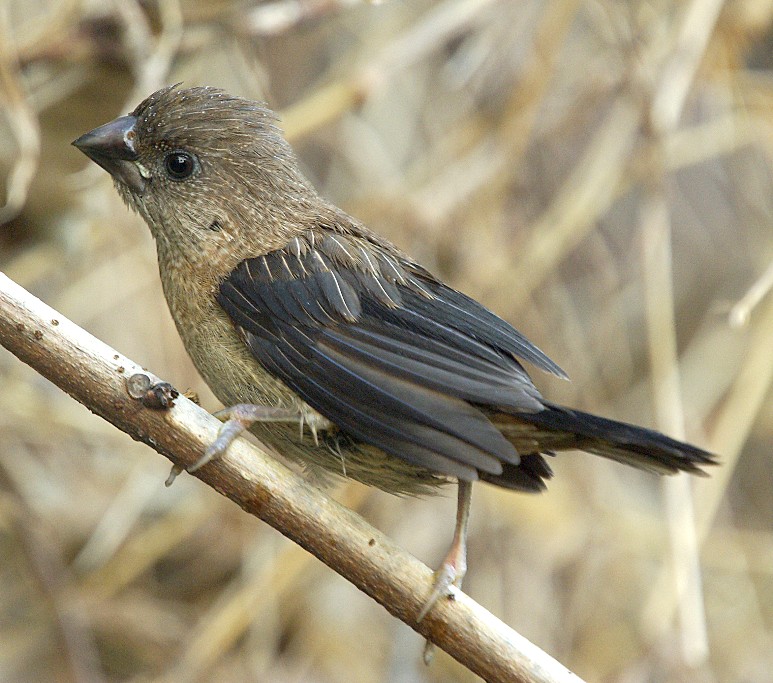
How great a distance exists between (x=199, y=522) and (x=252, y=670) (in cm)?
64

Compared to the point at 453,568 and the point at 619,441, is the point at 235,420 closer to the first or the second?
the point at 453,568

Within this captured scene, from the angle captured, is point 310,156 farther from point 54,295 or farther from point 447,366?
point 447,366

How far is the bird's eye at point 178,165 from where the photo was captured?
9.62 feet

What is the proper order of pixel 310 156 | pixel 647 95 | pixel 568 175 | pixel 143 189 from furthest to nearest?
pixel 310 156 → pixel 568 175 → pixel 647 95 → pixel 143 189

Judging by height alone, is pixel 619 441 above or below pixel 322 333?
above

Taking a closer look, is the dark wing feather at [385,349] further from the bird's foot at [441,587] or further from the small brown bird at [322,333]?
the bird's foot at [441,587]

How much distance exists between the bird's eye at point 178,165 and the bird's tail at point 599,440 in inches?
44.8

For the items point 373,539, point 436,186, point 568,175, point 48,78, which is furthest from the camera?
point 568,175

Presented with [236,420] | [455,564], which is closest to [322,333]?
[236,420]

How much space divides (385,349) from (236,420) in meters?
0.40

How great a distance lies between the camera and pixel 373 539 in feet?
7.36

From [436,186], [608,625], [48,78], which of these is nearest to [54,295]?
[48,78]

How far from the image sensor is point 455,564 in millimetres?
2410

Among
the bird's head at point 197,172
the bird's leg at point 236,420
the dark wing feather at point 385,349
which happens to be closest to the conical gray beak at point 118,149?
the bird's head at point 197,172
